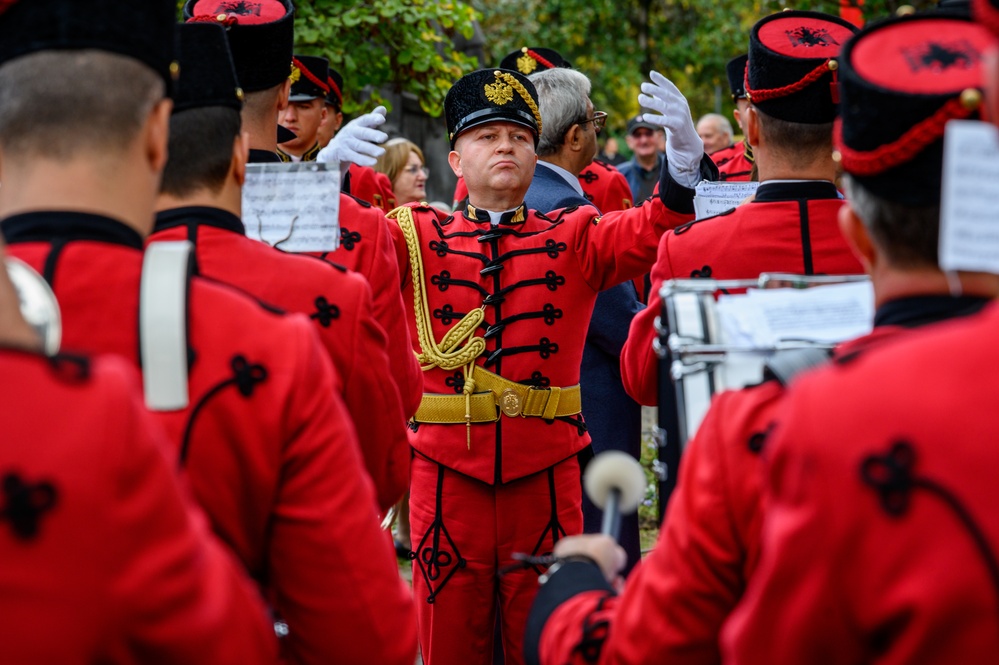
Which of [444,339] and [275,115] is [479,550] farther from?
[275,115]

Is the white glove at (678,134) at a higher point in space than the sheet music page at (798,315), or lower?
lower

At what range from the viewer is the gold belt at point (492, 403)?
377cm

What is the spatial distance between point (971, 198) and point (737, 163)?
18.2 ft

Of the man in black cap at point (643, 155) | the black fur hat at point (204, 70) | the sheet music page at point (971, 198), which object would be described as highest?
the sheet music page at point (971, 198)

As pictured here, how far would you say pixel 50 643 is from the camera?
4.19 feet

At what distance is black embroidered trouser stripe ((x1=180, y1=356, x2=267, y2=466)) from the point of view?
70.7 inches

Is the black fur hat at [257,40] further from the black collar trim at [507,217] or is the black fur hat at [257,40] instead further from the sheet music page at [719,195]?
the sheet music page at [719,195]

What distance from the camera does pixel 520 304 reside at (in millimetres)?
3859

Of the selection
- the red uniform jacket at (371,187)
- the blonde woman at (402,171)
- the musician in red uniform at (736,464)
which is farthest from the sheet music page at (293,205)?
the blonde woman at (402,171)

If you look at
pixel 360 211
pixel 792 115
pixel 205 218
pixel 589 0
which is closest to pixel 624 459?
pixel 205 218

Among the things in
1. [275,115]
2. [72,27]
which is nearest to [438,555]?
[275,115]

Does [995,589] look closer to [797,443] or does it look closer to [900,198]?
[797,443]

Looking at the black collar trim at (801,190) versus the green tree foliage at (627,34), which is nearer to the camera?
the black collar trim at (801,190)

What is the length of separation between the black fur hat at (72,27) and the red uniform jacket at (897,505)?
111cm
